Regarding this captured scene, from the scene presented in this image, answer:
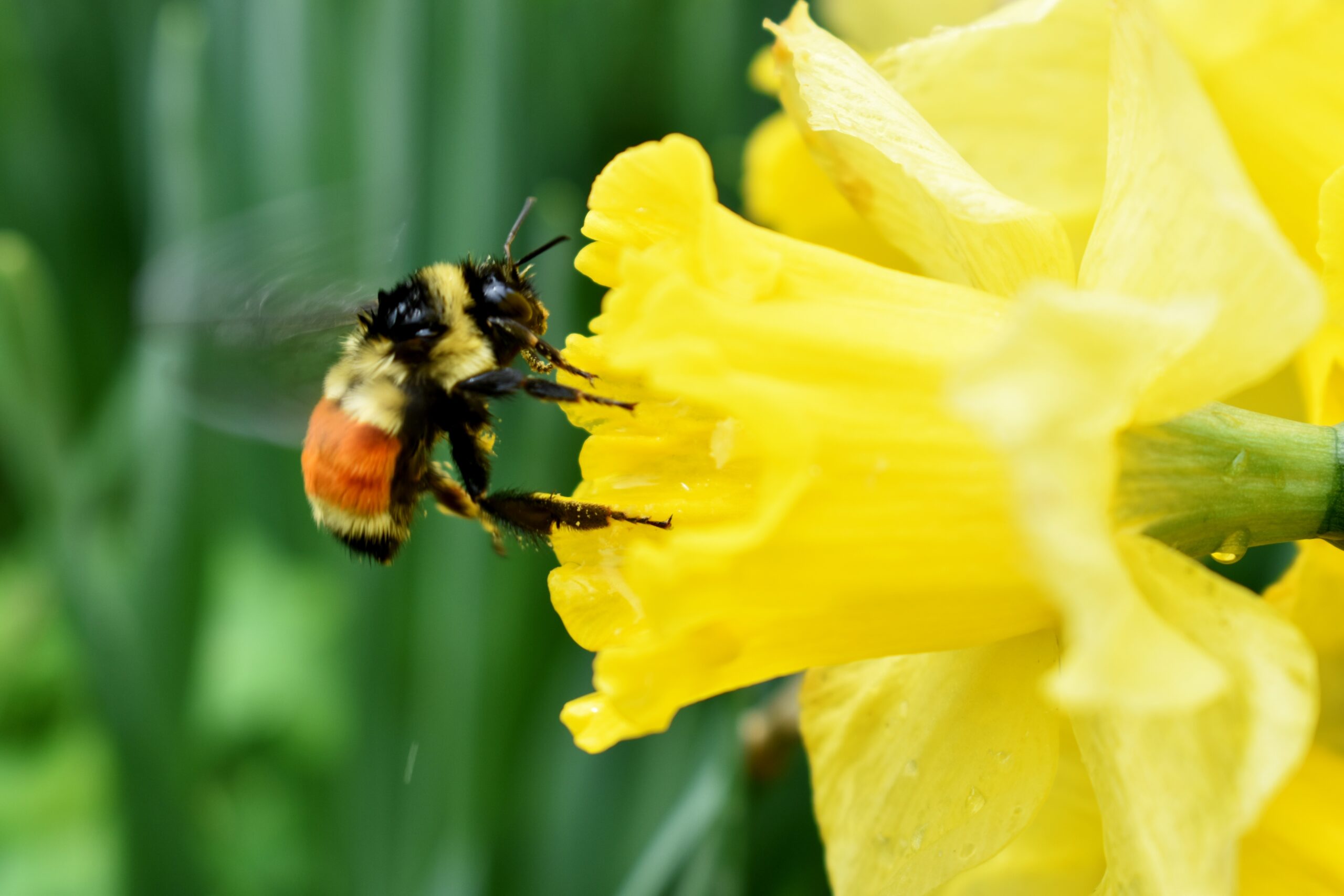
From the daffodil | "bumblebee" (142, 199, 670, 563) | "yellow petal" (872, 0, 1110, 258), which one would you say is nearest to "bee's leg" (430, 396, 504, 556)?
"bumblebee" (142, 199, 670, 563)

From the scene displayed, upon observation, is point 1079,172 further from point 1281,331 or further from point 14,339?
point 14,339

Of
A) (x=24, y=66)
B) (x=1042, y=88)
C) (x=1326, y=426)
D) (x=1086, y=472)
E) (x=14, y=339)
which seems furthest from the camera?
(x=24, y=66)

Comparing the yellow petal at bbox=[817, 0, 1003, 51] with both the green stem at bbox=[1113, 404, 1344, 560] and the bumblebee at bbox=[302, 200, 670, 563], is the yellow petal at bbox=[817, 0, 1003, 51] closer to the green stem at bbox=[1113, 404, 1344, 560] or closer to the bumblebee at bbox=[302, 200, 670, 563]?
the bumblebee at bbox=[302, 200, 670, 563]

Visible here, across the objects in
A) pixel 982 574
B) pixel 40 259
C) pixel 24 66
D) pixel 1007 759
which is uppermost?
pixel 982 574

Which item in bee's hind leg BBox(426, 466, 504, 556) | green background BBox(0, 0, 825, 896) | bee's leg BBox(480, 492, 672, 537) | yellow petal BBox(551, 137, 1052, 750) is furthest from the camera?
green background BBox(0, 0, 825, 896)

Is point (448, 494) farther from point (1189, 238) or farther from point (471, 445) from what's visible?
point (1189, 238)

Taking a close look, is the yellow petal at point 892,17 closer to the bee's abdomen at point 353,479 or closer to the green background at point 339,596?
the green background at point 339,596

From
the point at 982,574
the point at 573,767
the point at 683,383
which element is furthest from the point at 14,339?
the point at 982,574
